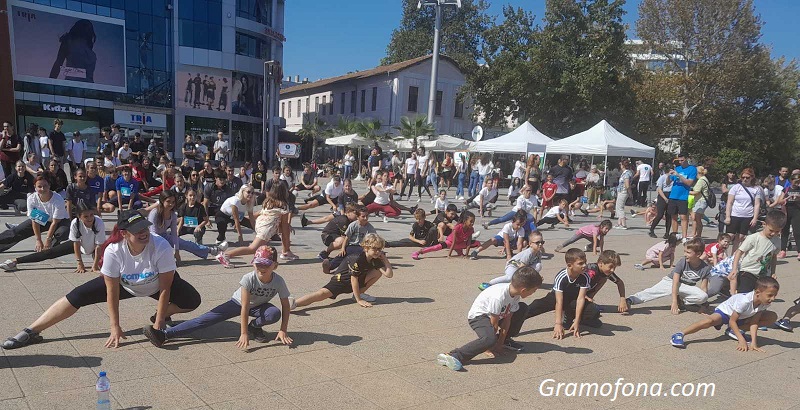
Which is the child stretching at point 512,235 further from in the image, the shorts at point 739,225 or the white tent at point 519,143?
the white tent at point 519,143

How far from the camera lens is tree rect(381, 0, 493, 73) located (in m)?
52.9

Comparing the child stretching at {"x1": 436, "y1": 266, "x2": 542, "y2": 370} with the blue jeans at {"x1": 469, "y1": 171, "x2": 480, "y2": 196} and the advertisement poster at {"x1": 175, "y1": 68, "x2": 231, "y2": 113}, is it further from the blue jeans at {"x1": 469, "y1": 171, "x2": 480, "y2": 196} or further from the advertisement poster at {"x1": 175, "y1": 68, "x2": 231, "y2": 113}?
the advertisement poster at {"x1": 175, "y1": 68, "x2": 231, "y2": 113}

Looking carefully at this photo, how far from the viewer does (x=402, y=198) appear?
19703mm

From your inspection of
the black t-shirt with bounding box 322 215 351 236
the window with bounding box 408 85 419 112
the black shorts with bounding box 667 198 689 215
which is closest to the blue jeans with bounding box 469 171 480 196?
the black shorts with bounding box 667 198 689 215

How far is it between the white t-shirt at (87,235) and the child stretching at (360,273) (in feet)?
9.64

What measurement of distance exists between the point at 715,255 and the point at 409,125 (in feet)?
70.2

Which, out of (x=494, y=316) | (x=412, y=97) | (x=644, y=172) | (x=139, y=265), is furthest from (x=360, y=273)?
(x=412, y=97)

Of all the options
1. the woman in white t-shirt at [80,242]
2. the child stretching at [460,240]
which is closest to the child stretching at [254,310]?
the woman in white t-shirt at [80,242]

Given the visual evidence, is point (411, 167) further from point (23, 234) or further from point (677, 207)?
point (23, 234)

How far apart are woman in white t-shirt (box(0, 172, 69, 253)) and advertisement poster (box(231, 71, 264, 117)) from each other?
2899 centimetres

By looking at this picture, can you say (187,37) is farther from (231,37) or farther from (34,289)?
(34,289)

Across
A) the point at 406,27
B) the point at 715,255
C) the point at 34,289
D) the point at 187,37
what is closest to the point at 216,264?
the point at 34,289

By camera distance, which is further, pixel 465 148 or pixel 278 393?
pixel 465 148

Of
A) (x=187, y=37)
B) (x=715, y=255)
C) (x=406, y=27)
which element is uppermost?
(x=406, y=27)
